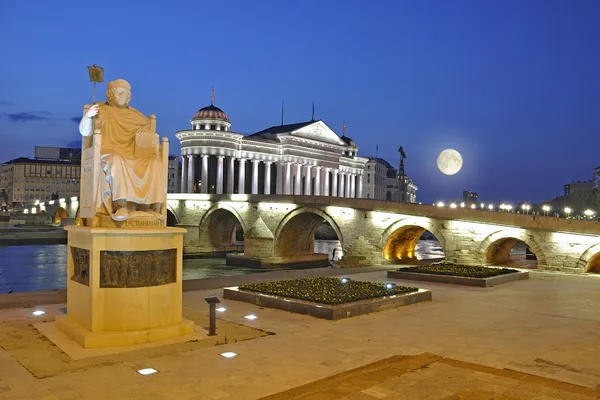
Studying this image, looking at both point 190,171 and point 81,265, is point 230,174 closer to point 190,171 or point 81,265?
point 190,171

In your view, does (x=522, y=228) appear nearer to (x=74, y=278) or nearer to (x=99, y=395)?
(x=74, y=278)

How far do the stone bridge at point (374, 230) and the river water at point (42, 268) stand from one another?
3518 millimetres

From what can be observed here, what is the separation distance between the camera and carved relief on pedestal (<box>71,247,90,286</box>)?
951 centimetres

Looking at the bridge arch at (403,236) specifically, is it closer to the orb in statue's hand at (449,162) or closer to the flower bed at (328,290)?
the orb in statue's hand at (449,162)

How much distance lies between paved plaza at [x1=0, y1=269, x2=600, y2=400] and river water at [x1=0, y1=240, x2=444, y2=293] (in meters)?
16.7

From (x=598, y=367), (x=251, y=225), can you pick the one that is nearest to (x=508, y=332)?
(x=598, y=367)

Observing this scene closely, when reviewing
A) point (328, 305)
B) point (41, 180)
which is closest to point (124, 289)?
point (328, 305)

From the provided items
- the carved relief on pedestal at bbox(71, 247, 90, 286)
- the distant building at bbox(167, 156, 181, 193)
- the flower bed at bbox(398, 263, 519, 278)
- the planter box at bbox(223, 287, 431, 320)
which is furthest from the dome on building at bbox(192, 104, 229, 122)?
the carved relief on pedestal at bbox(71, 247, 90, 286)

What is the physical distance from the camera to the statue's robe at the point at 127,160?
967 centimetres

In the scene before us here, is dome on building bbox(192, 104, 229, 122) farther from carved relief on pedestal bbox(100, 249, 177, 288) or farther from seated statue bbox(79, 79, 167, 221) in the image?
carved relief on pedestal bbox(100, 249, 177, 288)

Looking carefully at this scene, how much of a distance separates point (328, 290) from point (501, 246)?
1739cm

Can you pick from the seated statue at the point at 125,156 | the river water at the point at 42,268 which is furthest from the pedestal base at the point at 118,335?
the river water at the point at 42,268

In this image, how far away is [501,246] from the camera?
2869 cm

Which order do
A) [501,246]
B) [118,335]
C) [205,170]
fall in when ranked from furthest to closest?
1. [205,170]
2. [501,246]
3. [118,335]
